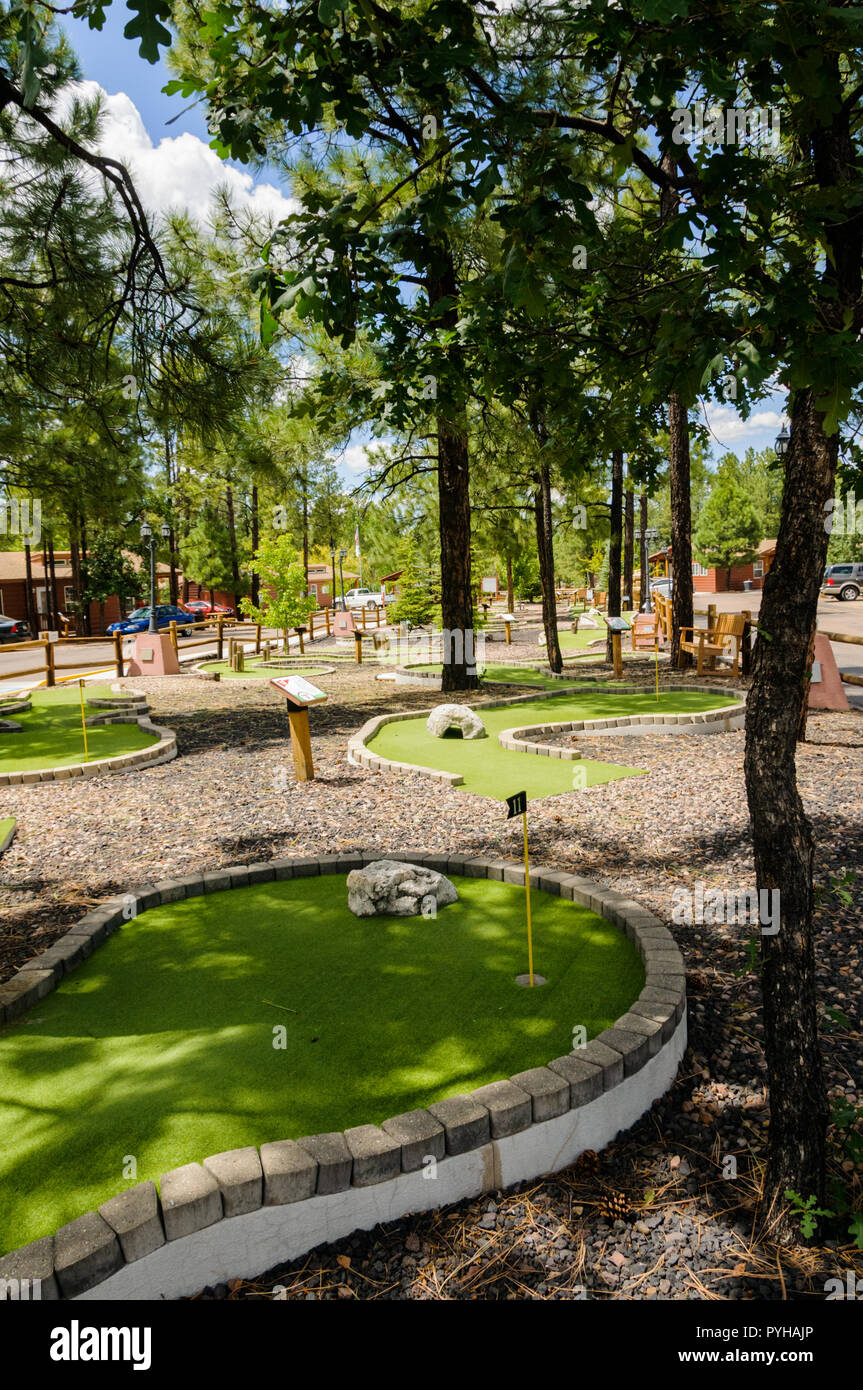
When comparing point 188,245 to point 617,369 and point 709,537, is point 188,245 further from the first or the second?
point 709,537

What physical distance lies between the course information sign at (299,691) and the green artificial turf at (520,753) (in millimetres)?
1340

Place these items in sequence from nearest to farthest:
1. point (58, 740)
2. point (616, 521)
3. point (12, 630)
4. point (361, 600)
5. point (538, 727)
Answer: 1. point (538, 727)
2. point (58, 740)
3. point (616, 521)
4. point (12, 630)
5. point (361, 600)

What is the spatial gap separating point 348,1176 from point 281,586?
1875cm

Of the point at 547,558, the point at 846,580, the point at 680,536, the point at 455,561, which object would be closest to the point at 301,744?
the point at 455,561

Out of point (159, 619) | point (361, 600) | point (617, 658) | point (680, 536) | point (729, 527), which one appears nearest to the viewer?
point (617, 658)

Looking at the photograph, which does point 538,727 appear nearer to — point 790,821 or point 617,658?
point 617,658

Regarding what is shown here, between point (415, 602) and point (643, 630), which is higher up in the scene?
point (415, 602)

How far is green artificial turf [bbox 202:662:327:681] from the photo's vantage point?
17.6m

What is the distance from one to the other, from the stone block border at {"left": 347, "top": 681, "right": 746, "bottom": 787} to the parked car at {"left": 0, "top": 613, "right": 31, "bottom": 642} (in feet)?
83.6

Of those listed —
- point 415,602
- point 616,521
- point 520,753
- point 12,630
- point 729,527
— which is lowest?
point 520,753

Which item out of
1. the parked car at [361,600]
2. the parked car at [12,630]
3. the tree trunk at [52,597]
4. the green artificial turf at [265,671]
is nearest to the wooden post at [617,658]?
the green artificial turf at [265,671]

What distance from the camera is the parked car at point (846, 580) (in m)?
39.5

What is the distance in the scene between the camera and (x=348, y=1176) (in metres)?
2.47

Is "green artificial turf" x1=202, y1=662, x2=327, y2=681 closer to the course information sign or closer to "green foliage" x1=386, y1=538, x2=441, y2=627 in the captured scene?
"green foliage" x1=386, y1=538, x2=441, y2=627
